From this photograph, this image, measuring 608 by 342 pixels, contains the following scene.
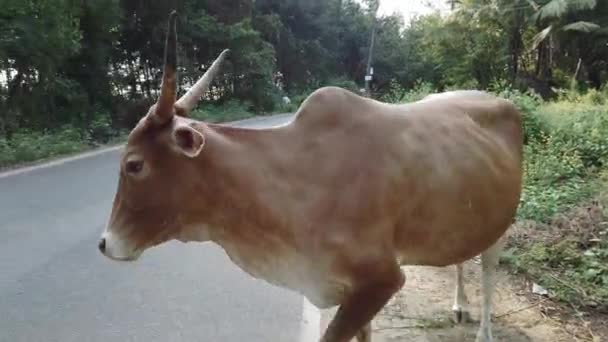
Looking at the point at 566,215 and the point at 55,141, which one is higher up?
the point at 566,215

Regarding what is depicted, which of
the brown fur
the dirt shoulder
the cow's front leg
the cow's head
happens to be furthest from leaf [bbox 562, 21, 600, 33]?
the cow's head

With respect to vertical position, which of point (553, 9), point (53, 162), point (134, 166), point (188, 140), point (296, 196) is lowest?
point (53, 162)

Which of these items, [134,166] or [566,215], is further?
[566,215]

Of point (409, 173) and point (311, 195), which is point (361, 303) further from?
point (409, 173)

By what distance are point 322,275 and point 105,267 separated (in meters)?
Answer: 3.79

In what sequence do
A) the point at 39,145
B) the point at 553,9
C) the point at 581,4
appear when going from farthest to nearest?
the point at 553,9 < the point at 581,4 < the point at 39,145

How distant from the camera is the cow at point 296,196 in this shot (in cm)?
238

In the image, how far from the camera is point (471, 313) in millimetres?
4215

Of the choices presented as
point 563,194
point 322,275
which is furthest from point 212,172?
point 563,194

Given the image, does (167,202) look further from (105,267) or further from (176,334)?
(105,267)

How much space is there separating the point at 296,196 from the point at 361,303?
53cm

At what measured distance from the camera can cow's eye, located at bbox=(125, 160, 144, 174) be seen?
236 cm

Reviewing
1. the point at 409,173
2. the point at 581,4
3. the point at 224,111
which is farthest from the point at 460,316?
the point at 224,111

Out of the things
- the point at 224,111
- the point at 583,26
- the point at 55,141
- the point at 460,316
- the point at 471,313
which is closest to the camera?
the point at 460,316
